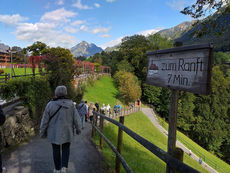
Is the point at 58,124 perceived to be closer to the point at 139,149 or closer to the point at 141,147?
the point at 139,149

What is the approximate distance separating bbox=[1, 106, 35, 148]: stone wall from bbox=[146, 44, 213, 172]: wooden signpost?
480 centimetres

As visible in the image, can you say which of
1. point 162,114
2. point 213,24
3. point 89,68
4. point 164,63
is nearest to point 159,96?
point 162,114

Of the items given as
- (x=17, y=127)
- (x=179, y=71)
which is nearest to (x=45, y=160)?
(x=17, y=127)

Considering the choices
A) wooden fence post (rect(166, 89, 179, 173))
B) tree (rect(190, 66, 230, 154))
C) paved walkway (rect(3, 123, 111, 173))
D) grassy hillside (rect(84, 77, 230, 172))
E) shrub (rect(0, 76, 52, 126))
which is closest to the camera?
wooden fence post (rect(166, 89, 179, 173))

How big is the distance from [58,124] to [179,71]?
2404mm

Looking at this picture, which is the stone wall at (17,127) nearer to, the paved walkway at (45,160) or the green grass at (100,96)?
the paved walkway at (45,160)

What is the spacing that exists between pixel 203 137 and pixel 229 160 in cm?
689

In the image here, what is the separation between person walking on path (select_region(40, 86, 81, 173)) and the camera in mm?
3195

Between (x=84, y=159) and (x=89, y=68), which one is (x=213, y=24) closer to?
(x=84, y=159)

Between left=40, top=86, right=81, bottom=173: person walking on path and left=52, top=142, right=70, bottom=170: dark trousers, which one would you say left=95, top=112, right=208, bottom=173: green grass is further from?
left=40, top=86, right=81, bottom=173: person walking on path

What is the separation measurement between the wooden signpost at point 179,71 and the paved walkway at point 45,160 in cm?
257

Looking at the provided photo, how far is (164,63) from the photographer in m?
2.11

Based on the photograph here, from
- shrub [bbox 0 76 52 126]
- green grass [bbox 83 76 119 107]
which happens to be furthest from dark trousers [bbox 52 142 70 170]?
green grass [bbox 83 76 119 107]

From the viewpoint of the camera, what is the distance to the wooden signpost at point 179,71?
1549mm
